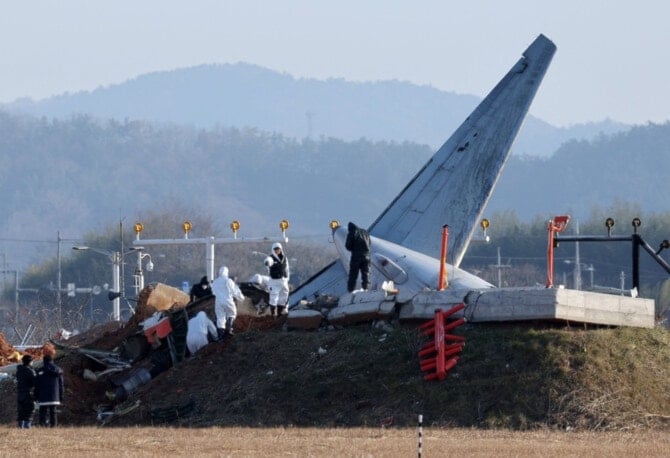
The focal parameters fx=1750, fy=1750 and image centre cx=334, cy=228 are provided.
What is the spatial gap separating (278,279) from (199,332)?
8.37ft

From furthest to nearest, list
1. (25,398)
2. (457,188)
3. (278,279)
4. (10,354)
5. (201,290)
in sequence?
(457,188)
(10,354)
(201,290)
(278,279)
(25,398)

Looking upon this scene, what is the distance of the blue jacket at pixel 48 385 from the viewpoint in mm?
33094

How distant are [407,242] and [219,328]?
8326 mm

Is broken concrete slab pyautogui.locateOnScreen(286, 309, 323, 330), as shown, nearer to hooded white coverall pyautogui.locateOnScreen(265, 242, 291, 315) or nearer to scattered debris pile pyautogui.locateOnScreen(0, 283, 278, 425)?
scattered debris pile pyautogui.locateOnScreen(0, 283, 278, 425)

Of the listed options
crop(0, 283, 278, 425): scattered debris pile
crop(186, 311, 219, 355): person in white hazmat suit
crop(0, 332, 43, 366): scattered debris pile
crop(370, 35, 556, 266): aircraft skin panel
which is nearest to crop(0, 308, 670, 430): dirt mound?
crop(0, 283, 278, 425): scattered debris pile

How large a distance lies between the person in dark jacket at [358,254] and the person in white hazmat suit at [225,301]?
2.67m

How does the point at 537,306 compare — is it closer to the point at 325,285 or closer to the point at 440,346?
the point at 440,346

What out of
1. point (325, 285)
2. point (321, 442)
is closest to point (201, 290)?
point (325, 285)

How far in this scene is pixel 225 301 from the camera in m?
37.8

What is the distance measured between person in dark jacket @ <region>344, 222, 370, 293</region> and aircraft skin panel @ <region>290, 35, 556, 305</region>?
4336 mm

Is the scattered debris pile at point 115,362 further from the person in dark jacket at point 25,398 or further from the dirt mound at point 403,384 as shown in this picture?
the person in dark jacket at point 25,398

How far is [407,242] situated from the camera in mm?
44969

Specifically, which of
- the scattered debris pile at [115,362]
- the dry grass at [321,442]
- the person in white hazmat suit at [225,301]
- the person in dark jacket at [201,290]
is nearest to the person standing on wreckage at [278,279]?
the scattered debris pile at [115,362]

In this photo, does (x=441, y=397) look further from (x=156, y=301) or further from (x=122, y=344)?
(x=156, y=301)
